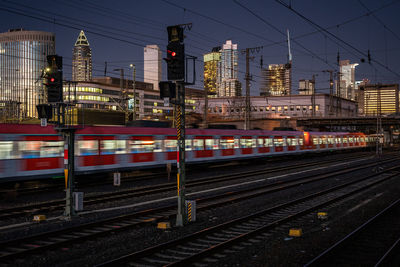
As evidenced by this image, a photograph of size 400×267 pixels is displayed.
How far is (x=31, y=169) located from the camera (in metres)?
17.3

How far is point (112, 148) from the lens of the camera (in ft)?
69.6

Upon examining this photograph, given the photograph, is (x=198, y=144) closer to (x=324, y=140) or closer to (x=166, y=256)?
(x=166, y=256)

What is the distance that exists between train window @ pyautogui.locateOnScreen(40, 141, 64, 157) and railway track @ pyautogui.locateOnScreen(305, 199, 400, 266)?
1385 centimetres

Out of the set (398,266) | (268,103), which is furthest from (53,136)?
(268,103)

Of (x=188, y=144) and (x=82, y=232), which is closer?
(x=82, y=232)

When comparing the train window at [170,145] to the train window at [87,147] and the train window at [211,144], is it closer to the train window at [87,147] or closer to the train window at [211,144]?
the train window at [211,144]

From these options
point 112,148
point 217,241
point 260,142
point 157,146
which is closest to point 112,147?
point 112,148

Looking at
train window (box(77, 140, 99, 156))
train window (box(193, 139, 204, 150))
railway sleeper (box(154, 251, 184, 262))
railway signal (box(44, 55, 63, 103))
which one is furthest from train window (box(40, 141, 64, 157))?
railway sleeper (box(154, 251, 184, 262))

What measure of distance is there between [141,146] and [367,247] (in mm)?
15999

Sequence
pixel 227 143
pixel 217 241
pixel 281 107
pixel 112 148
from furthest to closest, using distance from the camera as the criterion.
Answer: pixel 281 107, pixel 227 143, pixel 112 148, pixel 217 241

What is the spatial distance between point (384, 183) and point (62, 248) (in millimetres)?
17506

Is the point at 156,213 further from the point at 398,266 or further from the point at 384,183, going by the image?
the point at 384,183

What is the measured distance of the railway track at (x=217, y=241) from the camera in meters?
7.90

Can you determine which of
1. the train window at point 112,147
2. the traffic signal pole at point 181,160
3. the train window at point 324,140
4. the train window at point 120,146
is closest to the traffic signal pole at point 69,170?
the traffic signal pole at point 181,160
